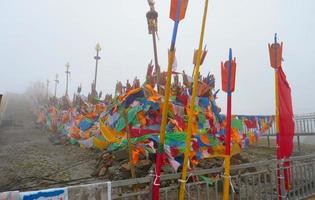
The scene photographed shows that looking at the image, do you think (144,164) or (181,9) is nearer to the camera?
→ (181,9)

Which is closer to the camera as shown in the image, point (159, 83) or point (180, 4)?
point (180, 4)

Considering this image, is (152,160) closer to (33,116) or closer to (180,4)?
(180,4)

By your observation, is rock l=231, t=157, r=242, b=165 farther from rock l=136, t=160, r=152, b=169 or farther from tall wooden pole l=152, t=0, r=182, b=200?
tall wooden pole l=152, t=0, r=182, b=200

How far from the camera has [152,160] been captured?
8570 millimetres

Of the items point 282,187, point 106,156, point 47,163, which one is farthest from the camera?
point 47,163

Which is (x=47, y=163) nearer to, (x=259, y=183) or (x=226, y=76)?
(x=259, y=183)

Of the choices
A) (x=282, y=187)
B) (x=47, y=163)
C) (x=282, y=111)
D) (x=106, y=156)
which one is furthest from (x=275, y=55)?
(x=47, y=163)

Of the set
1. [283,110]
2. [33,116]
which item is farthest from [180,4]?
[33,116]

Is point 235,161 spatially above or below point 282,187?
above

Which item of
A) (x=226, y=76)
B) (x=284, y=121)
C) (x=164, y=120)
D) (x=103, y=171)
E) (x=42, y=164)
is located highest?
(x=226, y=76)

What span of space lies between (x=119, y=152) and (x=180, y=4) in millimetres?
5829

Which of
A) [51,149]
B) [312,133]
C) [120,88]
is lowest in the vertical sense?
[51,149]

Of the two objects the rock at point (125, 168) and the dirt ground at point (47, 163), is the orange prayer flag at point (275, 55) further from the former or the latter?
the dirt ground at point (47, 163)

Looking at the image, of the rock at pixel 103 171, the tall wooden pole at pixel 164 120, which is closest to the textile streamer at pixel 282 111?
the tall wooden pole at pixel 164 120
